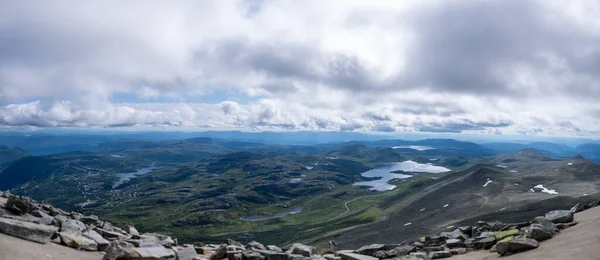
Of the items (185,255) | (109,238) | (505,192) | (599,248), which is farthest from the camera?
(505,192)

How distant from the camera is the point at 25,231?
69.7 ft

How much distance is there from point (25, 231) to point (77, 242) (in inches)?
117

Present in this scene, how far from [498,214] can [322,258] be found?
110 meters

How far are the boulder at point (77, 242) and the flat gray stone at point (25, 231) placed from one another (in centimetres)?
94

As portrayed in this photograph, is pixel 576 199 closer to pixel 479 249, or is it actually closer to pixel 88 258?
pixel 479 249

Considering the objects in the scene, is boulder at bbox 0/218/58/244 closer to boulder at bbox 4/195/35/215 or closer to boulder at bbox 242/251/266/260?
boulder at bbox 4/195/35/215

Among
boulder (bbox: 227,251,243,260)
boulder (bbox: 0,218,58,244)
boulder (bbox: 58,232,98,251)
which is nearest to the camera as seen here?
boulder (bbox: 0,218,58,244)

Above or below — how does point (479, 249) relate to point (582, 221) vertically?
below

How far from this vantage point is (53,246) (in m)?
21.6

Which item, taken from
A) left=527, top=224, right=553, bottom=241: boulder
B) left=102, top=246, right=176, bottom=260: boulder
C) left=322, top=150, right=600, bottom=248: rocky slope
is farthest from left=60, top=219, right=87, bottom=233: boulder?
left=322, top=150, right=600, bottom=248: rocky slope

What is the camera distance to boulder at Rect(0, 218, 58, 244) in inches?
826

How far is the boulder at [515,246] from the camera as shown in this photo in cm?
2228

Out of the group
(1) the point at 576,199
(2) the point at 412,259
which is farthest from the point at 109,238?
(1) the point at 576,199

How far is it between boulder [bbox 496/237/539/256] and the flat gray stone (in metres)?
29.3
